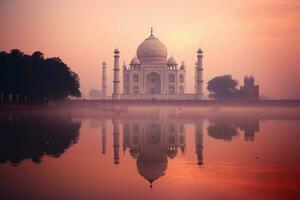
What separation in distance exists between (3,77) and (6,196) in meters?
22.9

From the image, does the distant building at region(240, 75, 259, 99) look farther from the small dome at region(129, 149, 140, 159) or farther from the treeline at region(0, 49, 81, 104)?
the small dome at region(129, 149, 140, 159)

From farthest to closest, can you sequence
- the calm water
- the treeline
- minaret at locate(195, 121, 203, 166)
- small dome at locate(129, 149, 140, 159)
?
the treeline → small dome at locate(129, 149, 140, 159) → minaret at locate(195, 121, 203, 166) → the calm water

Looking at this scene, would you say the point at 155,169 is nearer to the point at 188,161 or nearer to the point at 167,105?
the point at 188,161

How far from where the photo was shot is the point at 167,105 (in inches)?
1480

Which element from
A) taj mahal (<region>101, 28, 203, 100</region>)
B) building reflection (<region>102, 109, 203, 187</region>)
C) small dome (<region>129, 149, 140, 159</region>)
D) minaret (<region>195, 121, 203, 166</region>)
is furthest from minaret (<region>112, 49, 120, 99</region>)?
small dome (<region>129, 149, 140, 159</region>)

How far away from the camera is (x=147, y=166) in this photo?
28.7 feet

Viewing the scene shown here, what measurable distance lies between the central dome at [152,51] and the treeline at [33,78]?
20244 mm

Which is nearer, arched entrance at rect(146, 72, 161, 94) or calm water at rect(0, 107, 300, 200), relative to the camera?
calm water at rect(0, 107, 300, 200)

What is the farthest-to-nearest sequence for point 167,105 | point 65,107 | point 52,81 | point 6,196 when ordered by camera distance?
1. point 167,105
2. point 65,107
3. point 52,81
4. point 6,196

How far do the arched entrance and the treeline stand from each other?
20370 millimetres

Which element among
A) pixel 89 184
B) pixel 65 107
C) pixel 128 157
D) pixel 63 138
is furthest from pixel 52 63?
pixel 89 184

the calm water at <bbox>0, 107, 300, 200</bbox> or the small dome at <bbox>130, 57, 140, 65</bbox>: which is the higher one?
the small dome at <bbox>130, 57, 140, 65</bbox>

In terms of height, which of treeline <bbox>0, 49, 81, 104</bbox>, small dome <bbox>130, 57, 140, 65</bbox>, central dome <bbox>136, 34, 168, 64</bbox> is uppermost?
central dome <bbox>136, 34, 168, 64</bbox>

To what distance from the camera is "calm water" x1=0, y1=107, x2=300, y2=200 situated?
6.72 m
